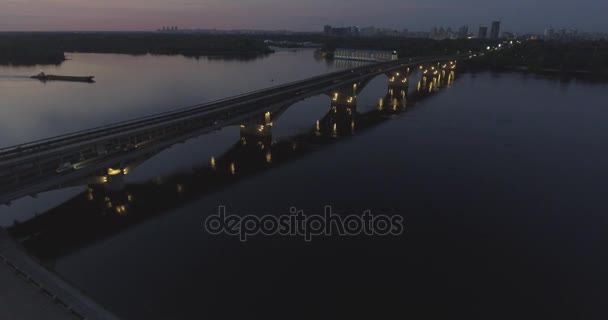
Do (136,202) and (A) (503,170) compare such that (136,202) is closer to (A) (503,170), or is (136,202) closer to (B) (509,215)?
(B) (509,215)

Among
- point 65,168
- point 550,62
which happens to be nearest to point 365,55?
point 550,62

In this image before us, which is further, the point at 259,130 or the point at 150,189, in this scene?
the point at 259,130

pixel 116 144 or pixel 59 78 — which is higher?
Answer: pixel 59 78

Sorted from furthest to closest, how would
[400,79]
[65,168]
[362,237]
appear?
[400,79], [362,237], [65,168]

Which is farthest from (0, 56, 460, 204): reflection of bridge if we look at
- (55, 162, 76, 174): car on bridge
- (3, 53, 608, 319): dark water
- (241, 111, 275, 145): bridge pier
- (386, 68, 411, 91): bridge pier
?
(386, 68, 411, 91): bridge pier

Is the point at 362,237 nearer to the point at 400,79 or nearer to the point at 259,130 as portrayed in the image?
the point at 259,130

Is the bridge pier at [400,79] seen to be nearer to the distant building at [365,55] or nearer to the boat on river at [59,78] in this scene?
the distant building at [365,55]
